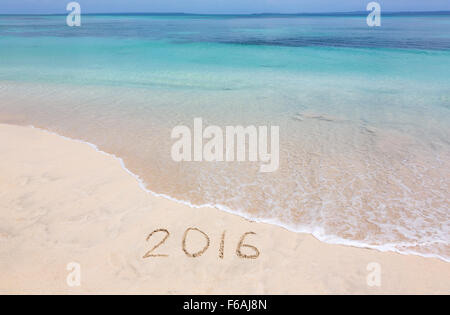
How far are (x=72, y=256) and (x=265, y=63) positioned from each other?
48.4 ft

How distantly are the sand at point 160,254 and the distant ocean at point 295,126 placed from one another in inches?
13.1

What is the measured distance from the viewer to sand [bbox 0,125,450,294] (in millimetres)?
2844

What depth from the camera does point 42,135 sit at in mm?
6270

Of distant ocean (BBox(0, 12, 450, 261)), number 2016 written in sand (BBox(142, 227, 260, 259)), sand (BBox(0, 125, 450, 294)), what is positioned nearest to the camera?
sand (BBox(0, 125, 450, 294))

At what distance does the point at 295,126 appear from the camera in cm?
702

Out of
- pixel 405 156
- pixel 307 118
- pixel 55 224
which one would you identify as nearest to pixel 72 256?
pixel 55 224

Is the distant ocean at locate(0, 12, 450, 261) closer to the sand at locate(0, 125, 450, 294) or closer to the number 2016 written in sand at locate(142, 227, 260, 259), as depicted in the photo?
the sand at locate(0, 125, 450, 294)

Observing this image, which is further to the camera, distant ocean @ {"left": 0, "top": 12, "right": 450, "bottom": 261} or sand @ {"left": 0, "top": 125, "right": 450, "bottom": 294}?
Result: distant ocean @ {"left": 0, "top": 12, "right": 450, "bottom": 261}

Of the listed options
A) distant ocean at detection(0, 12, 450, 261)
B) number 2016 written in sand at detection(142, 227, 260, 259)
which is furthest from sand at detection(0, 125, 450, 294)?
distant ocean at detection(0, 12, 450, 261)

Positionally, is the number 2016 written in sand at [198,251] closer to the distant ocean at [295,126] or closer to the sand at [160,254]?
the sand at [160,254]

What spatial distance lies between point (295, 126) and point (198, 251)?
4.50 metres

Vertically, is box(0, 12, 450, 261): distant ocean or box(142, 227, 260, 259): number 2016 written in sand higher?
box(0, 12, 450, 261): distant ocean

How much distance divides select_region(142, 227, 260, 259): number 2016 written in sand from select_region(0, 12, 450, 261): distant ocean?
63 cm

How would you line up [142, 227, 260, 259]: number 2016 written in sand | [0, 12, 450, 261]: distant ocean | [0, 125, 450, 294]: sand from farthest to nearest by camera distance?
[0, 12, 450, 261]: distant ocean → [142, 227, 260, 259]: number 2016 written in sand → [0, 125, 450, 294]: sand
